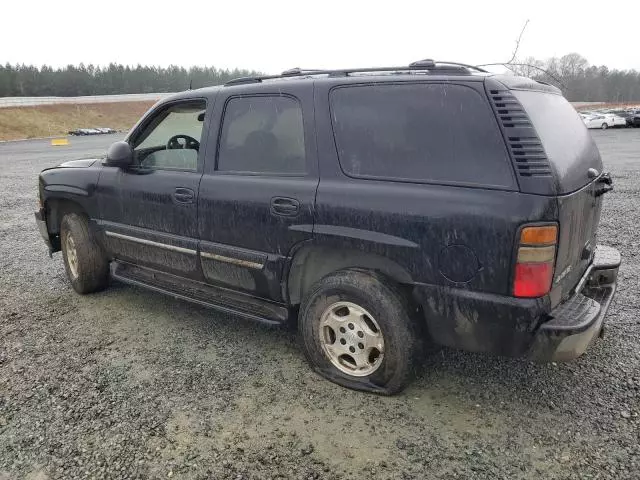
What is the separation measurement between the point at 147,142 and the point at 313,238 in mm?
1974

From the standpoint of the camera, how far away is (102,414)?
287cm

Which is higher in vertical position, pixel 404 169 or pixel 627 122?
pixel 404 169

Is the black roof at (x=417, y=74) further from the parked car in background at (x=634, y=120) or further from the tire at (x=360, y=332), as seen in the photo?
the parked car in background at (x=634, y=120)

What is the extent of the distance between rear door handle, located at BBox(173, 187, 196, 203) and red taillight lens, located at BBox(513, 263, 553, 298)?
2.23m

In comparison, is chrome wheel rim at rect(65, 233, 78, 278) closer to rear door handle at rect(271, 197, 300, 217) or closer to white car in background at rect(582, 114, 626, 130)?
rear door handle at rect(271, 197, 300, 217)

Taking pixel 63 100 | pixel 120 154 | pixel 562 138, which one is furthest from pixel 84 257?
pixel 63 100

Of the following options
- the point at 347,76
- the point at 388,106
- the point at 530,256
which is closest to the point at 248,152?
the point at 347,76

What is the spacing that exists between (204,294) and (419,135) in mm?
1987

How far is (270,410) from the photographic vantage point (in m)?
2.89

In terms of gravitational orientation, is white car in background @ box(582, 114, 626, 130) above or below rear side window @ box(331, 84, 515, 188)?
below

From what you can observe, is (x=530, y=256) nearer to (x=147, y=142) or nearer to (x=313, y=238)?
(x=313, y=238)

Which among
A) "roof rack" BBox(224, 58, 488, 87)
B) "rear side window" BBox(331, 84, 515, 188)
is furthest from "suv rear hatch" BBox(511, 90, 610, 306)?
"roof rack" BBox(224, 58, 488, 87)

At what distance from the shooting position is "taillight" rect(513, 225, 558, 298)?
2412 millimetres

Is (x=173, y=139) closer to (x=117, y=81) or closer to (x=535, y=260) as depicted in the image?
(x=535, y=260)
